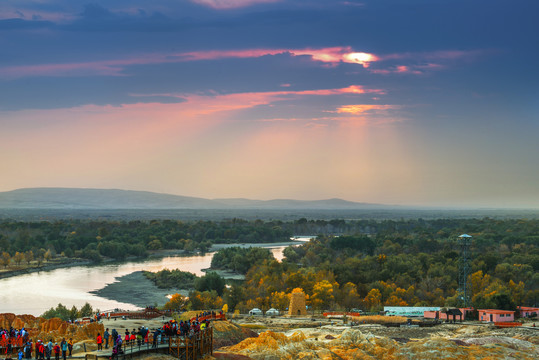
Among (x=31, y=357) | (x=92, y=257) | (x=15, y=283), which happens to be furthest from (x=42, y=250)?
(x=31, y=357)

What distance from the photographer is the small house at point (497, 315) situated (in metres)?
63.5

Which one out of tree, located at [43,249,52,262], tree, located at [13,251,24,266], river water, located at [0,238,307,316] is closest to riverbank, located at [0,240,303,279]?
tree, located at [43,249,52,262]

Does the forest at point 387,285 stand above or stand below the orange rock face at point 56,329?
below

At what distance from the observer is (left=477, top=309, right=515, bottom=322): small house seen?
208 ft

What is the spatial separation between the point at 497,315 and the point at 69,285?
213ft

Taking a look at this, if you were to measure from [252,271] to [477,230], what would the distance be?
11311 cm

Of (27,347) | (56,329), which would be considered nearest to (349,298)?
(56,329)

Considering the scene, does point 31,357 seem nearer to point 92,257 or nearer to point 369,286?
point 369,286

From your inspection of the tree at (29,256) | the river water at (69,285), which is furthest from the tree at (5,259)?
the river water at (69,285)

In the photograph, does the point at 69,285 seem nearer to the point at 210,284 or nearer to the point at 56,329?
the point at 210,284

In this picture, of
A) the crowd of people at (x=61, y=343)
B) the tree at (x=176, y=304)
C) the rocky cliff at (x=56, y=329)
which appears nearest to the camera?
the crowd of people at (x=61, y=343)

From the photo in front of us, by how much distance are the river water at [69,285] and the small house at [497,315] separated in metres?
39.9

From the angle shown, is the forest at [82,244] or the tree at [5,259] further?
the forest at [82,244]

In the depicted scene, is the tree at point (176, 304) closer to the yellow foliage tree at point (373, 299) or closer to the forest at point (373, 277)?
the forest at point (373, 277)
